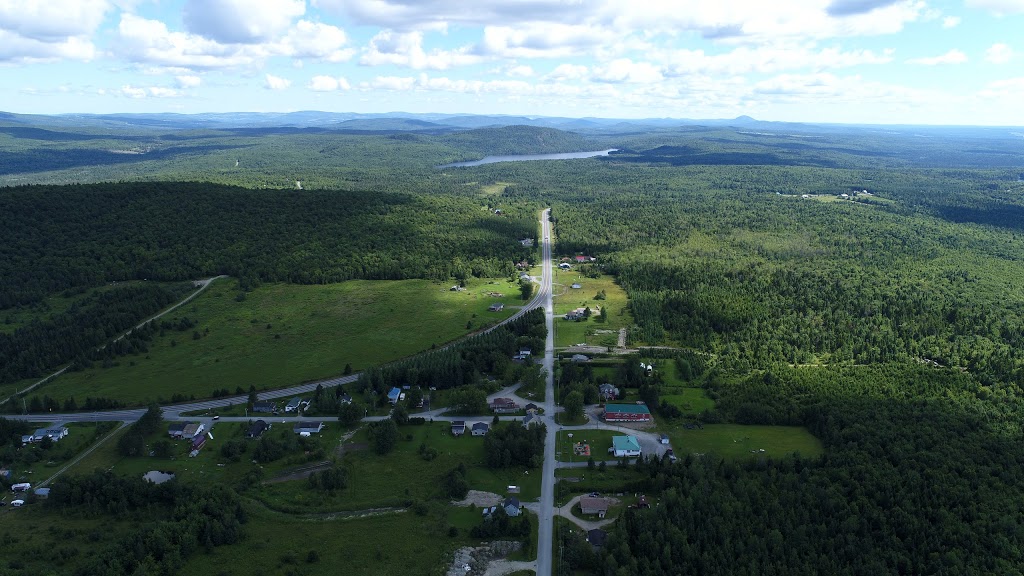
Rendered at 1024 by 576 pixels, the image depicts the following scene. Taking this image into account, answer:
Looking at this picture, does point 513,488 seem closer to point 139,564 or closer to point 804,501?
point 804,501

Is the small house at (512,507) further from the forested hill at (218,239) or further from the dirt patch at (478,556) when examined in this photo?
the forested hill at (218,239)

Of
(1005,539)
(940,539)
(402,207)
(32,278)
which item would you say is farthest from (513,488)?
(402,207)

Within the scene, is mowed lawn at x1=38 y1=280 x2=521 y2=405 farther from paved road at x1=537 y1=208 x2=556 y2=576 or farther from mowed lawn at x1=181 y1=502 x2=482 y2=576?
mowed lawn at x1=181 y1=502 x2=482 y2=576

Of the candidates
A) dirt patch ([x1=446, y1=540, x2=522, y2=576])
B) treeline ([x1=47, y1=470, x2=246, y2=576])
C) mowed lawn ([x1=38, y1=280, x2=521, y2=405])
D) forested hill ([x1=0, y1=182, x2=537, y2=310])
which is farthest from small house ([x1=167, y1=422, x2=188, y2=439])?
forested hill ([x1=0, y1=182, x2=537, y2=310])

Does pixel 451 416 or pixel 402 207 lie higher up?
pixel 402 207

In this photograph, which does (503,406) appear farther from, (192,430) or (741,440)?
(192,430)

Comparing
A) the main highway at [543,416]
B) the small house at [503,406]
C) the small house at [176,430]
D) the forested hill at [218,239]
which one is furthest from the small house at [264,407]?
the forested hill at [218,239]
